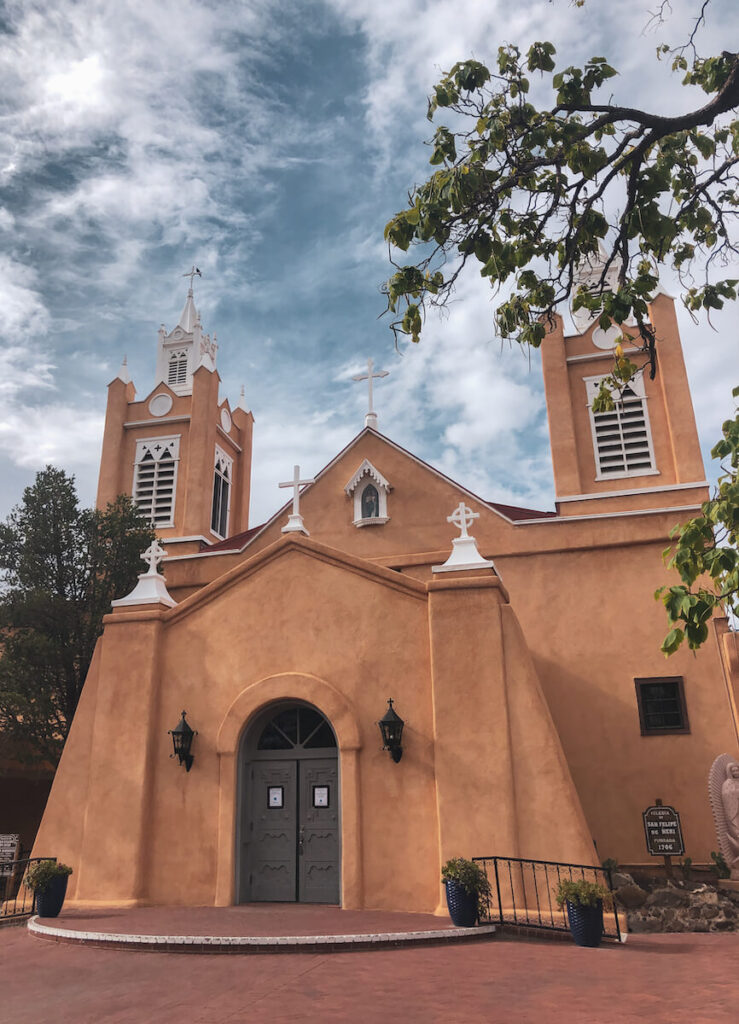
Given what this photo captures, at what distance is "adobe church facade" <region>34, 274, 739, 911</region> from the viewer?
1245 cm

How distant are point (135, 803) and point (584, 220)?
37.0 ft

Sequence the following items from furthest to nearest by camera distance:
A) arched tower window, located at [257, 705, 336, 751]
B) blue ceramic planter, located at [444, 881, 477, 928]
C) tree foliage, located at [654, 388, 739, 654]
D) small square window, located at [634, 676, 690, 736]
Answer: small square window, located at [634, 676, 690, 736] → arched tower window, located at [257, 705, 336, 751] → blue ceramic planter, located at [444, 881, 477, 928] → tree foliage, located at [654, 388, 739, 654]

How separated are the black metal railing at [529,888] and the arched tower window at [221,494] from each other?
17152 mm

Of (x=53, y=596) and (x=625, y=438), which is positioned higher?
(x=625, y=438)

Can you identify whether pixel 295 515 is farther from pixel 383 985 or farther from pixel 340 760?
pixel 383 985

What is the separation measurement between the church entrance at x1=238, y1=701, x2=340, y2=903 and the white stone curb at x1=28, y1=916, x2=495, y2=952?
325 cm

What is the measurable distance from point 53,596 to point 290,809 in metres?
8.22

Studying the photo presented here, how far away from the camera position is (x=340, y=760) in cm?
1307

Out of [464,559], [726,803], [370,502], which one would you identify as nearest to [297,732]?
[464,559]

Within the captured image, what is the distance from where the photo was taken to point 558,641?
712 inches

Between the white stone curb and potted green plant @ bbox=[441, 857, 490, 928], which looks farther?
potted green plant @ bbox=[441, 857, 490, 928]

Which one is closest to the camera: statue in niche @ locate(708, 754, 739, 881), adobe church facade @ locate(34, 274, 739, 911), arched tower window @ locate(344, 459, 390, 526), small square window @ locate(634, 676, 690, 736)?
adobe church facade @ locate(34, 274, 739, 911)

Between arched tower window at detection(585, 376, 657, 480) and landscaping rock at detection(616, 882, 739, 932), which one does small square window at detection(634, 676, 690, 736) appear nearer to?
landscaping rock at detection(616, 882, 739, 932)

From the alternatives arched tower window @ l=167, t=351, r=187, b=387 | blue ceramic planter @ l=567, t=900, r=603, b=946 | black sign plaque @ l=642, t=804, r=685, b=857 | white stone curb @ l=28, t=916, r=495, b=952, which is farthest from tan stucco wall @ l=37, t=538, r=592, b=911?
arched tower window @ l=167, t=351, r=187, b=387
